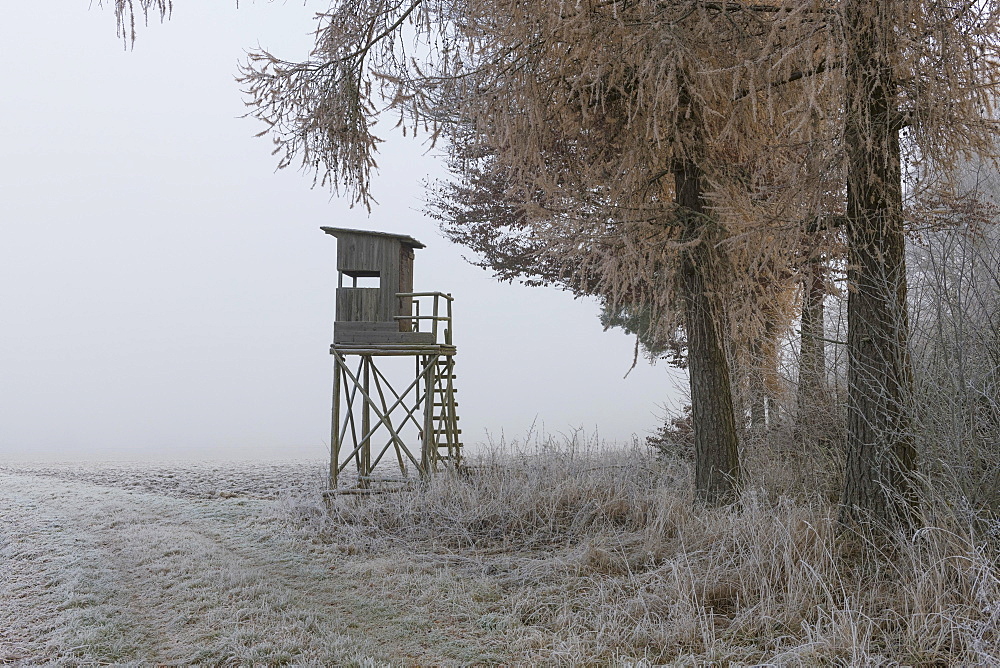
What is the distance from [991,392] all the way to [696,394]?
2391mm

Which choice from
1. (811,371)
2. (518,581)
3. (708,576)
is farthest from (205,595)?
(811,371)

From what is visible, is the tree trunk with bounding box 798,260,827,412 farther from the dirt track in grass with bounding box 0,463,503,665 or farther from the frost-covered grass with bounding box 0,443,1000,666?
the dirt track in grass with bounding box 0,463,503,665

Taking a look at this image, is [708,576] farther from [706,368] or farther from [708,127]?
[708,127]

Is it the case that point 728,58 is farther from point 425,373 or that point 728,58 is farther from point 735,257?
point 425,373

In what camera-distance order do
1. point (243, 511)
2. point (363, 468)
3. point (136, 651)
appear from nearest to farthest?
point (136, 651), point (243, 511), point (363, 468)

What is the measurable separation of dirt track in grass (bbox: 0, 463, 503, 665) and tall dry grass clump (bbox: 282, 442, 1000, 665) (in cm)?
31

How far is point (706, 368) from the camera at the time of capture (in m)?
6.50

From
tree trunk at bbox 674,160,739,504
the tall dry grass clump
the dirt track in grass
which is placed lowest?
the dirt track in grass

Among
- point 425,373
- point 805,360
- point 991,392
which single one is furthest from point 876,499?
point 425,373

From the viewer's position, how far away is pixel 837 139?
4867 millimetres

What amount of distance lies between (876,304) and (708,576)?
223 centimetres

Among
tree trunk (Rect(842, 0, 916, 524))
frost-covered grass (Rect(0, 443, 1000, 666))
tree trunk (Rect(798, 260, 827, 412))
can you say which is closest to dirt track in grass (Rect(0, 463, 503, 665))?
frost-covered grass (Rect(0, 443, 1000, 666))

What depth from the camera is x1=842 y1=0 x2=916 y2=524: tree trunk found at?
15.7ft

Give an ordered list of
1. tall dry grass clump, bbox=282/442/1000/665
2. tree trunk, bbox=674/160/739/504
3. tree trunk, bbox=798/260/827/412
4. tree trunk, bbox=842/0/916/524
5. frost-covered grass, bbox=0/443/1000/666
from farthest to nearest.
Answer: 1. tree trunk, bbox=798/260/827/412
2. tree trunk, bbox=674/160/739/504
3. tree trunk, bbox=842/0/916/524
4. frost-covered grass, bbox=0/443/1000/666
5. tall dry grass clump, bbox=282/442/1000/665
